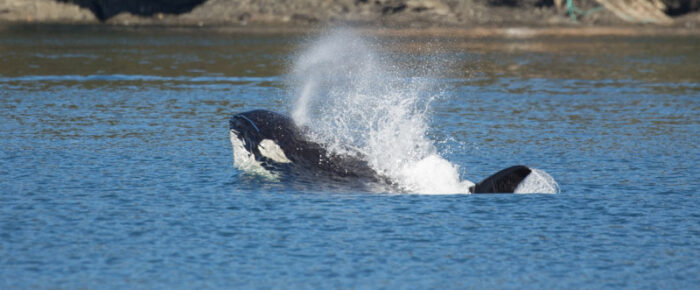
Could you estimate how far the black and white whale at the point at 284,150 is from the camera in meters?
17.4

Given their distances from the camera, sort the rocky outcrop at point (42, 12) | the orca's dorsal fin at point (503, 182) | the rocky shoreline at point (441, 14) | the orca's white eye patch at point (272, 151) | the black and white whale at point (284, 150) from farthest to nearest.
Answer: the rocky outcrop at point (42, 12)
the rocky shoreline at point (441, 14)
the orca's white eye patch at point (272, 151)
the black and white whale at point (284, 150)
the orca's dorsal fin at point (503, 182)

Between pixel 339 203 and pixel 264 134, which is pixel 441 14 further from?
pixel 339 203

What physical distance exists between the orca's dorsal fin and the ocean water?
0.20m

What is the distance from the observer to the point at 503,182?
1602 cm

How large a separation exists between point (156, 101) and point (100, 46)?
34.1 metres

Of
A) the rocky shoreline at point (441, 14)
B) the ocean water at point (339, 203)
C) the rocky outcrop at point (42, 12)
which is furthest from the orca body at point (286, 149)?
the rocky outcrop at point (42, 12)

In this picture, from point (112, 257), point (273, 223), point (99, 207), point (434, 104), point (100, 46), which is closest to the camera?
point (112, 257)

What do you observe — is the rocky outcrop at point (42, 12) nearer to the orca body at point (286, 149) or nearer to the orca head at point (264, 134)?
the orca head at point (264, 134)

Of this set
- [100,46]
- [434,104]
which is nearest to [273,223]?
[434,104]

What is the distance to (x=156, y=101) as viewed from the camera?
33500mm

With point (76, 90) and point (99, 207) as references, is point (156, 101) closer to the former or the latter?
point (76, 90)

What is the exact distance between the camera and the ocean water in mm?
12375

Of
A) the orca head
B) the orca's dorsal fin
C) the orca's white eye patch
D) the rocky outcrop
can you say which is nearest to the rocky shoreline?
the rocky outcrop

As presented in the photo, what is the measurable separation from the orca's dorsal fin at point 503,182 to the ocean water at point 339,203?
0.66 feet
